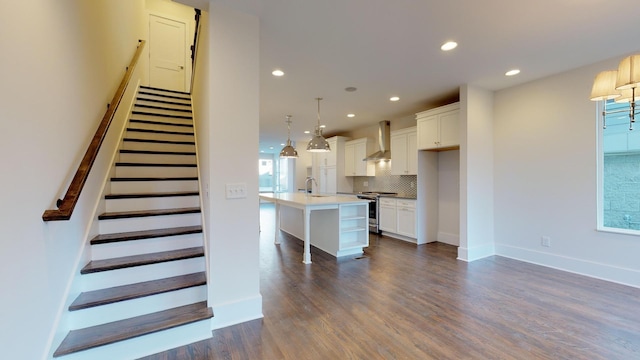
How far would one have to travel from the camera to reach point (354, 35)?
2.62 meters

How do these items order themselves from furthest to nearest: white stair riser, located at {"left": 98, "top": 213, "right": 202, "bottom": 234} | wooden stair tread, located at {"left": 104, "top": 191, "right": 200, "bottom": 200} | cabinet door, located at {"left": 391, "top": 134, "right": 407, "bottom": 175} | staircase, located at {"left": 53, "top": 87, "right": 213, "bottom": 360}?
cabinet door, located at {"left": 391, "top": 134, "right": 407, "bottom": 175} → wooden stair tread, located at {"left": 104, "top": 191, "right": 200, "bottom": 200} → white stair riser, located at {"left": 98, "top": 213, "right": 202, "bottom": 234} → staircase, located at {"left": 53, "top": 87, "right": 213, "bottom": 360}

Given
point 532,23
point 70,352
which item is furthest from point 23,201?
point 532,23

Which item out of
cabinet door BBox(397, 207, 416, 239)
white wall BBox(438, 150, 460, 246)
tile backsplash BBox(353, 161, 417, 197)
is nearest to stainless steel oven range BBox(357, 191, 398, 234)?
tile backsplash BBox(353, 161, 417, 197)

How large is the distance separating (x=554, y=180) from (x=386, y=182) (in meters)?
3.34

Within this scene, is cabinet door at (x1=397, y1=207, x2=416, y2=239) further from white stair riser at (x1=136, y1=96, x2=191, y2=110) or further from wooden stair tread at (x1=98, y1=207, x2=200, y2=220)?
white stair riser at (x1=136, y1=96, x2=191, y2=110)

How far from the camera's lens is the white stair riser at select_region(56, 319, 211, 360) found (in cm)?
170

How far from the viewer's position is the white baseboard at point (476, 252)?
13.1ft

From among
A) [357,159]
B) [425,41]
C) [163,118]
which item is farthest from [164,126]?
[357,159]

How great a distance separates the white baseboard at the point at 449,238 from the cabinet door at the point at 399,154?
4.69 ft

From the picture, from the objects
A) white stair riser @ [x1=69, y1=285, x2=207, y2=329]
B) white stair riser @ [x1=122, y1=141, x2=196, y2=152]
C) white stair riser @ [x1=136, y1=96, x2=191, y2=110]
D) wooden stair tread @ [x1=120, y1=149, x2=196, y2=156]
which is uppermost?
white stair riser @ [x1=136, y1=96, x2=191, y2=110]

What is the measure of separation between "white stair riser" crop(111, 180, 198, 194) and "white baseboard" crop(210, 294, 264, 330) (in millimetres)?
1585

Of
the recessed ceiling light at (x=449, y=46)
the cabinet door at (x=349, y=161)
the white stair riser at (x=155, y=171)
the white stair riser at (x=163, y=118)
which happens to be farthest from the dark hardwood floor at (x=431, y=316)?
the cabinet door at (x=349, y=161)

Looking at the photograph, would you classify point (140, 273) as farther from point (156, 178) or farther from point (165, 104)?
point (165, 104)

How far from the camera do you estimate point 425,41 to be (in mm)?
2734
